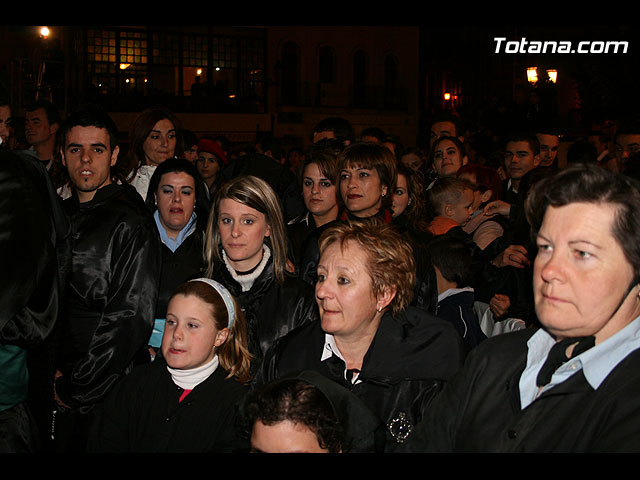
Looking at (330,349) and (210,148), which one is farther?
(210,148)

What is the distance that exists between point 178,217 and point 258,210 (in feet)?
2.84

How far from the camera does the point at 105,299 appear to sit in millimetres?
3561


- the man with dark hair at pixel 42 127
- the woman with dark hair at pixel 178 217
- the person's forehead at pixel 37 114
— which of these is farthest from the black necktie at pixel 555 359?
the person's forehead at pixel 37 114

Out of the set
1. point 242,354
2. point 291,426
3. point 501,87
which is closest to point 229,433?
point 242,354

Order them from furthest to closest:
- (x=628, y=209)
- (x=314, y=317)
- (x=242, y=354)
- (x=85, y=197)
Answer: (x=85, y=197) < (x=314, y=317) < (x=242, y=354) < (x=628, y=209)

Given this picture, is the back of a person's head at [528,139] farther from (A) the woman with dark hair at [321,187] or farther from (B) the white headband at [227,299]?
(B) the white headband at [227,299]

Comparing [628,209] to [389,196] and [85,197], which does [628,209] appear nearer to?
[389,196]

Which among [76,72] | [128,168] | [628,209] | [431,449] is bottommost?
[431,449]

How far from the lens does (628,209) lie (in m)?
1.94

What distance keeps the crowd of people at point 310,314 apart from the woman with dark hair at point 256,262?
1 cm

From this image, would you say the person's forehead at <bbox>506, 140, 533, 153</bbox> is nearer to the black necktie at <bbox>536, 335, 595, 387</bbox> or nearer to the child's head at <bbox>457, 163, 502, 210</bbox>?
the child's head at <bbox>457, 163, 502, 210</bbox>

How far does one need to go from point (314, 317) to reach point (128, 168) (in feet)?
8.14

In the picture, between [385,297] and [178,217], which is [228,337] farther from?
[178,217]

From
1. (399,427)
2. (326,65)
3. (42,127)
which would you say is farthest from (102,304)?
(326,65)
